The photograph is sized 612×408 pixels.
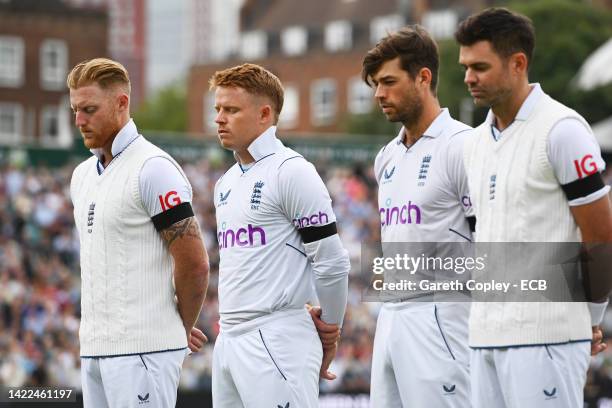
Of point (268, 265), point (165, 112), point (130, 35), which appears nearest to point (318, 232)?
point (268, 265)

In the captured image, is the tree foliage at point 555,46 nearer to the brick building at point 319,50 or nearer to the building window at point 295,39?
the brick building at point 319,50

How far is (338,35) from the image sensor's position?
7856 cm

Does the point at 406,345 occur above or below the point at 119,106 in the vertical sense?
below

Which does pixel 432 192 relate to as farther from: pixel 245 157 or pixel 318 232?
pixel 245 157

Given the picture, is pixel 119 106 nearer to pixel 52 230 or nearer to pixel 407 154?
pixel 407 154

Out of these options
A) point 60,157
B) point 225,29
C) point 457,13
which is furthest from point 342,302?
point 225,29

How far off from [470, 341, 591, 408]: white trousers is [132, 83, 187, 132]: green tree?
108955mm

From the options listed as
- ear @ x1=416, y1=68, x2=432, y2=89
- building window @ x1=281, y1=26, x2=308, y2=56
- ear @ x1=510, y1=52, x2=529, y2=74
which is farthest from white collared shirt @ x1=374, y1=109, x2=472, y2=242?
building window @ x1=281, y1=26, x2=308, y2=56

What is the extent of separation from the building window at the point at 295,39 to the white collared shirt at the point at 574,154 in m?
74.0

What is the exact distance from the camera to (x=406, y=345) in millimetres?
6676

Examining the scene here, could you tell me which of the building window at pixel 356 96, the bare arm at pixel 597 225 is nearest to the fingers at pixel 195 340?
the bare arm at pixel 597 225

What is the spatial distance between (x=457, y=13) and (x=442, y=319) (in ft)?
216

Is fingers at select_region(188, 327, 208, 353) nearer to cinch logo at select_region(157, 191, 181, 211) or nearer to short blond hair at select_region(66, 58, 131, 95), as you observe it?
cinch logo at select_region(157, 191, 181, 211)

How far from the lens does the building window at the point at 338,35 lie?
78062 millimetres
